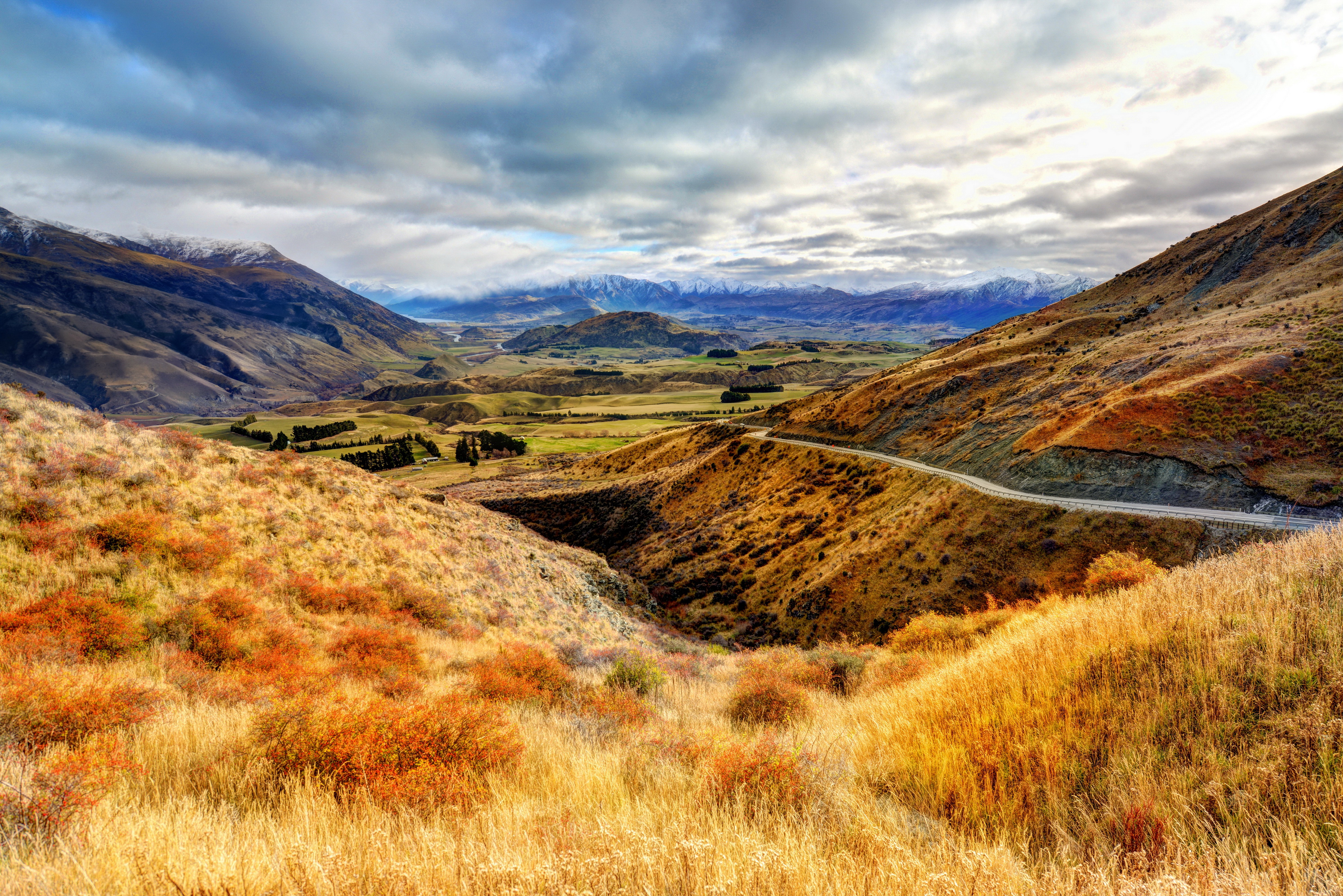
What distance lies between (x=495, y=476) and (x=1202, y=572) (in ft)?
327

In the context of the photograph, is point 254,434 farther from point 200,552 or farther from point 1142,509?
point 1142,509

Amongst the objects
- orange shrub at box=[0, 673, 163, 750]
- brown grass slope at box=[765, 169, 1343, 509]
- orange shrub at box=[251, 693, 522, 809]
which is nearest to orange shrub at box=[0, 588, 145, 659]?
orange shrub at box=[0, 673, 163, 750]

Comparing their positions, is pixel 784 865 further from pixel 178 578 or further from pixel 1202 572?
pixel 178 578

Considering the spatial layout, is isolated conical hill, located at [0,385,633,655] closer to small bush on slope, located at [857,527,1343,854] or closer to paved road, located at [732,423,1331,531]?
small bush on slope, located at [857,527,1343,854]

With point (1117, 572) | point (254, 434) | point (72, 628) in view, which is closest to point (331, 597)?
point (72, 628)

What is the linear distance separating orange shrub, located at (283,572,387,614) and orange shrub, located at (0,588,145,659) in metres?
4.70

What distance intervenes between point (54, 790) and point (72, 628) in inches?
290

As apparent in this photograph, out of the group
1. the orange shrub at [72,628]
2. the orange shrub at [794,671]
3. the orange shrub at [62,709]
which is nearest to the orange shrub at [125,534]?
the orange shrub at [72,628]

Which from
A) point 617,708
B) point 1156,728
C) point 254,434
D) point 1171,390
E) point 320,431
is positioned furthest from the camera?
point 320,431

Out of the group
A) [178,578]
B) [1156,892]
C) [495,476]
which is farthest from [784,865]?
[495,476]

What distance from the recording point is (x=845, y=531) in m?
40.3

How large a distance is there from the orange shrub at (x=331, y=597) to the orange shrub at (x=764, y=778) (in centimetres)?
1338

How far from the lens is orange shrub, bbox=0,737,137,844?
363cm

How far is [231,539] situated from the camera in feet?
50.6
